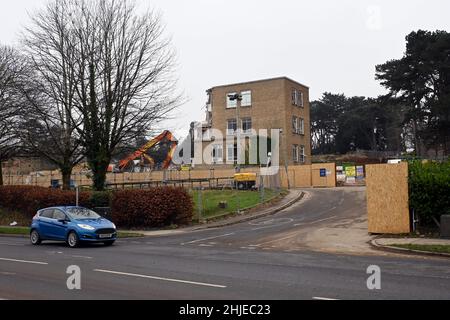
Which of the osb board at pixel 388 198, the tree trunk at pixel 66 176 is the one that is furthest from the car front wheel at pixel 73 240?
the tree trunk at pixel 66 176

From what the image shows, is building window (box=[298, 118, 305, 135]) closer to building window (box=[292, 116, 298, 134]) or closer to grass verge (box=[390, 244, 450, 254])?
building window (box=[292, 116, 298, 134])

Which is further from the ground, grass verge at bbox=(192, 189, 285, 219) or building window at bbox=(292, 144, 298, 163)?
building window at bbox=(292, 144, 298, 163)

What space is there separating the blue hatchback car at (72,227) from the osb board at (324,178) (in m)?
34.6

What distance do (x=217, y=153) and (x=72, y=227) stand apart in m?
46.4

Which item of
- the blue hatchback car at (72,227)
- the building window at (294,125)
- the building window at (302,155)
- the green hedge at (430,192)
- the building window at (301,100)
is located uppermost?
the building window at (301,100)

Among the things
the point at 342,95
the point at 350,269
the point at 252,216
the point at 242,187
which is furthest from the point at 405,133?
the point at 350,269

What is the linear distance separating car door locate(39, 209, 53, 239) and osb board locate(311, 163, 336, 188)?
115 ft

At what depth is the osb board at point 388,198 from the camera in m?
20.7

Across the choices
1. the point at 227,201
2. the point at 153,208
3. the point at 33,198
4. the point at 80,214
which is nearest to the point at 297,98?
the point at 227,201

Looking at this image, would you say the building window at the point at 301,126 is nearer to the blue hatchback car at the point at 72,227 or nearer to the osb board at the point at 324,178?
the osb board at the point at 324,178

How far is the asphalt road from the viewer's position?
9211 millimetres

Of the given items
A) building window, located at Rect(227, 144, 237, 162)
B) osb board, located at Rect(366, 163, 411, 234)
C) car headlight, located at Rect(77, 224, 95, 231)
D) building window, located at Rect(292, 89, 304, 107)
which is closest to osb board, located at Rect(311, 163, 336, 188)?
building window, located at Rect(227, 144, 237, 162)

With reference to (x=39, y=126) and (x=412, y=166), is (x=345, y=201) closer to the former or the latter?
(x=412, y=166)

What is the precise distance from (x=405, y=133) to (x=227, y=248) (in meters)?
82.7
